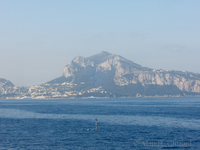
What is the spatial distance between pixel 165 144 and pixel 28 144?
35.7 meters

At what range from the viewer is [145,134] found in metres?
90.9

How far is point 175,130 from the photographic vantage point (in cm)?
9850

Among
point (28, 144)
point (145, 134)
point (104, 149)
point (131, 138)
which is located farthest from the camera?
point (145, 134)

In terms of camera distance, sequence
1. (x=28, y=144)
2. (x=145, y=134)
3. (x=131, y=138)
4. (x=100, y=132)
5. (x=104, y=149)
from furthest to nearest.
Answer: (x=100, y=132), (x=145, y=134), (x=131, y=138), (x=28, y=144), (x=104, y=149)

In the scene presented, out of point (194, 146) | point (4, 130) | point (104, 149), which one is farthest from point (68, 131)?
point (194, 146)

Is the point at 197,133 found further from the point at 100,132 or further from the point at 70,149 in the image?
the point at 70,149

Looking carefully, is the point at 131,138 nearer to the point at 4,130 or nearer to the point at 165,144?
the point at 165,144

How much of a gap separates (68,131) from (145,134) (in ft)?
84.1

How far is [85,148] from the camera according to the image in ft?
237

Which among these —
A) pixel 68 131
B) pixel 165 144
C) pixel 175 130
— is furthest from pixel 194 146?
pixel 68 131

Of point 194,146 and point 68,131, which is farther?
point 68,131

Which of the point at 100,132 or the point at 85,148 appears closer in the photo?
the point at 85,148

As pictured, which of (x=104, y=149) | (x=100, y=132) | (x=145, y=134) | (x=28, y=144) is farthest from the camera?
(x=100, y=132)

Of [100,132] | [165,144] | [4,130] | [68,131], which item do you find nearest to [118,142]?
[165,144]
